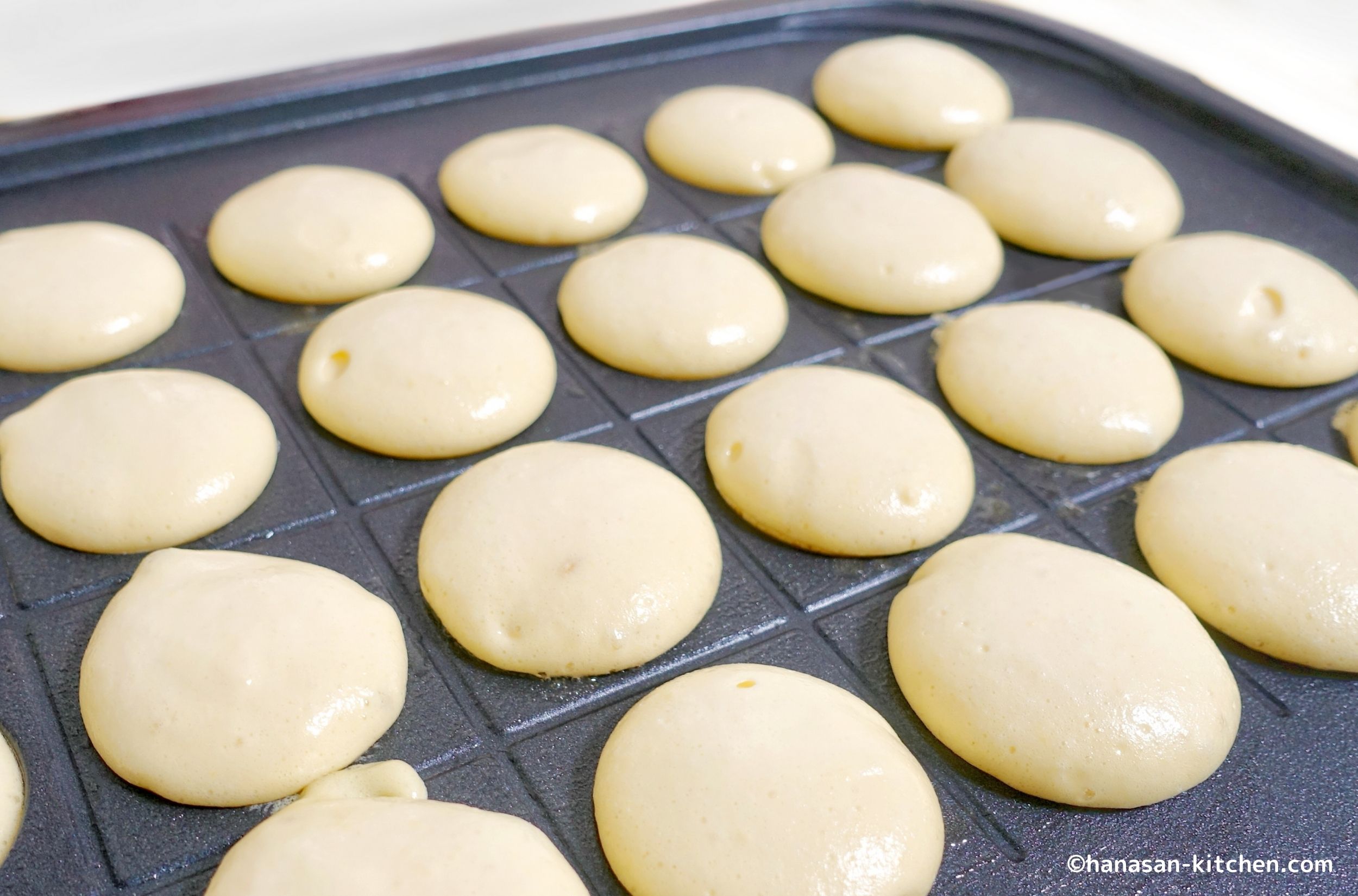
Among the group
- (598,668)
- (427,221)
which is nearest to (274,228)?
(427,221)

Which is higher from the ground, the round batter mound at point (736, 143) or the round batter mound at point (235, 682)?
the round batter mound at point (736, 143)

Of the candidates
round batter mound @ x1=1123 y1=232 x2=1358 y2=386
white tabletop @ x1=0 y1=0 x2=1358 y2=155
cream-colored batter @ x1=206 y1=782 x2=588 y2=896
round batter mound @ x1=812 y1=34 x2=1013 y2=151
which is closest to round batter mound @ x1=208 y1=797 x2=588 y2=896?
cream-colored batter @ x1=206 y1=782 x2=588 y2=896

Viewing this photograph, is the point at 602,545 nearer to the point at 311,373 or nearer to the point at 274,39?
the point at 311,373

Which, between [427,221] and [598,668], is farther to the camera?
[427,221]

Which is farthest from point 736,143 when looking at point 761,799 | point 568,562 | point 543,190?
point 761,799

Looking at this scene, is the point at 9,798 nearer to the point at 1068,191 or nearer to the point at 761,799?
the point at 761,799

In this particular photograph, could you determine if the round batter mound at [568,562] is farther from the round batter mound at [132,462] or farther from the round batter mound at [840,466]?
the round batter mound at [132,462]

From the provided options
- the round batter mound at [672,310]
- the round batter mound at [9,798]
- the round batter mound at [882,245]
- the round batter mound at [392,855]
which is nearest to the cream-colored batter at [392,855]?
the round batter mound at [392,855]
